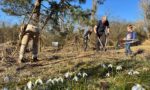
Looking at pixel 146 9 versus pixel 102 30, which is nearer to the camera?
pixel 102 30

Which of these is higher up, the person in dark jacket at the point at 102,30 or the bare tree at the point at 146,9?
the bare tree at the point at 146,9

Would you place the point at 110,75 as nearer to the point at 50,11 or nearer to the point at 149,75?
the point at 149,75

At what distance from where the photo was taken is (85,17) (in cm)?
1669

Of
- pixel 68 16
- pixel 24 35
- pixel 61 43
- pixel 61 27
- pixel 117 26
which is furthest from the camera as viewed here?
pixel 117 26

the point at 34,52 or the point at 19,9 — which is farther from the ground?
the point at 19,9

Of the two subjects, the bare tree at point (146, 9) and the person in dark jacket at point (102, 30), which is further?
the bare tree at point (146, 9)

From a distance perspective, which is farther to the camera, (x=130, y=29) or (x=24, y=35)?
(x=130, y=29)

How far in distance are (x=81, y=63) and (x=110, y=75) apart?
14.1ft

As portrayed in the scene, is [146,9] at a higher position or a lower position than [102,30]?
higher

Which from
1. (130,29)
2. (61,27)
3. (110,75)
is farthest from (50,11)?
(110,75)

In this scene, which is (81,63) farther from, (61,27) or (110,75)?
(61,27)

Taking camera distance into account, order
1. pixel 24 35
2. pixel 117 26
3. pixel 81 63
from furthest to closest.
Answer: pixel 117 26 < pixel 24 35 < pixel 81 63

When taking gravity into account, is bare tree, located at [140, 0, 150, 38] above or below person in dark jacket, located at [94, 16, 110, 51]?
above

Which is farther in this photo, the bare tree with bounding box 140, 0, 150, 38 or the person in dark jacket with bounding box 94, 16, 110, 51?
the bare tree with bounding box 140, 0, 150, 38
